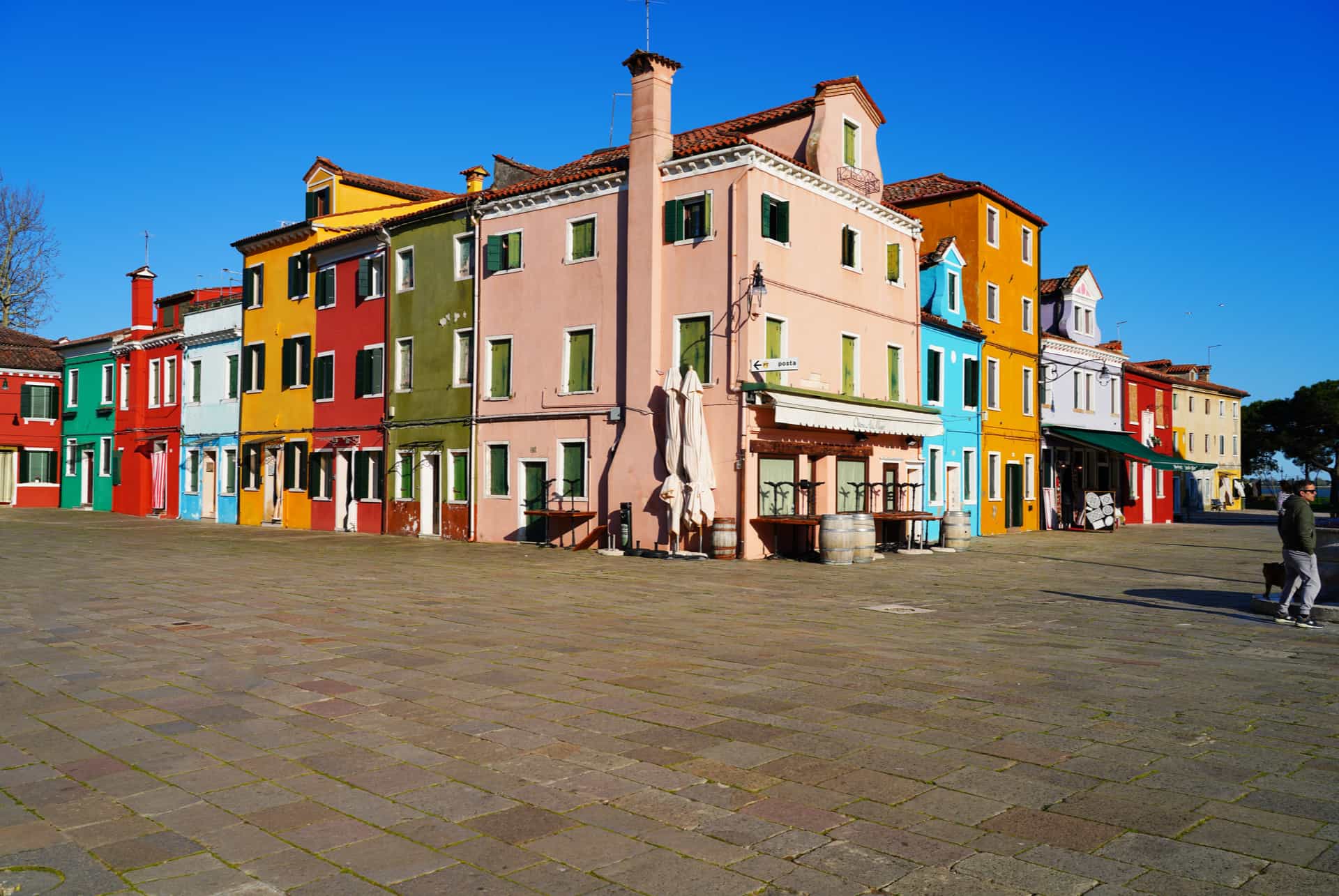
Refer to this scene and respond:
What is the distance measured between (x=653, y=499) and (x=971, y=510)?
13.8m

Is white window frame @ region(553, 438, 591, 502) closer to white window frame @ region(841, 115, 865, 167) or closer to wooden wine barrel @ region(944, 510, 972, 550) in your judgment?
wooden wine barrel @ region(944, 510, 972, 550)

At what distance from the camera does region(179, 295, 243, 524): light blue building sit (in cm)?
3597

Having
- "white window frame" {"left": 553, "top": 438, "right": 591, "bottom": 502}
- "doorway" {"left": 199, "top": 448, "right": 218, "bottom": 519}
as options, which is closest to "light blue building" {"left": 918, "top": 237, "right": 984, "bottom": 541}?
"white window frame" {"left": 553, "top": 438, "right": 591, "bottom": 502}

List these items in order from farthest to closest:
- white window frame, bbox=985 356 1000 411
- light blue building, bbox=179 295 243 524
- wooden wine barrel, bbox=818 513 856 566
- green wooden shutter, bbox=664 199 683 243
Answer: light blue building, bbox=179 295 243 524, white window frame, bbox=985 356 1000 411, green wooden shutter, bbox=664 199 683 243, wooden wine barrel, bbox=818 513 856 566

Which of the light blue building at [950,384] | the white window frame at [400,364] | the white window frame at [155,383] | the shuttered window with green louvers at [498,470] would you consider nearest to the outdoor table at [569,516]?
the shuttered window with green louvers at [498,470]

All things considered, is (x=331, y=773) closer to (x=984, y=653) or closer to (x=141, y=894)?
(x=141, y=894)

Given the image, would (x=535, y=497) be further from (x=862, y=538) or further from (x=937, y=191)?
(x=937, y=191)

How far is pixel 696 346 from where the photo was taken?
73.1 feet

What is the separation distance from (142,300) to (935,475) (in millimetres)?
31224

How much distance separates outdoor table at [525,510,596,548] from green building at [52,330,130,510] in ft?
84.4

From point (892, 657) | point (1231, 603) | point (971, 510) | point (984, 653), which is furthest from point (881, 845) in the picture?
point (971, 510)

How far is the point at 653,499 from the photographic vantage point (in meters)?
22.6

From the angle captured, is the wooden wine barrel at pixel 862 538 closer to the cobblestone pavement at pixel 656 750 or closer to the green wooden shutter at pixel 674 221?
the green wooden shutter at pixel 674 221

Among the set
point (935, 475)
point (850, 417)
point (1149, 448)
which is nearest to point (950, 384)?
point (935, 475)
